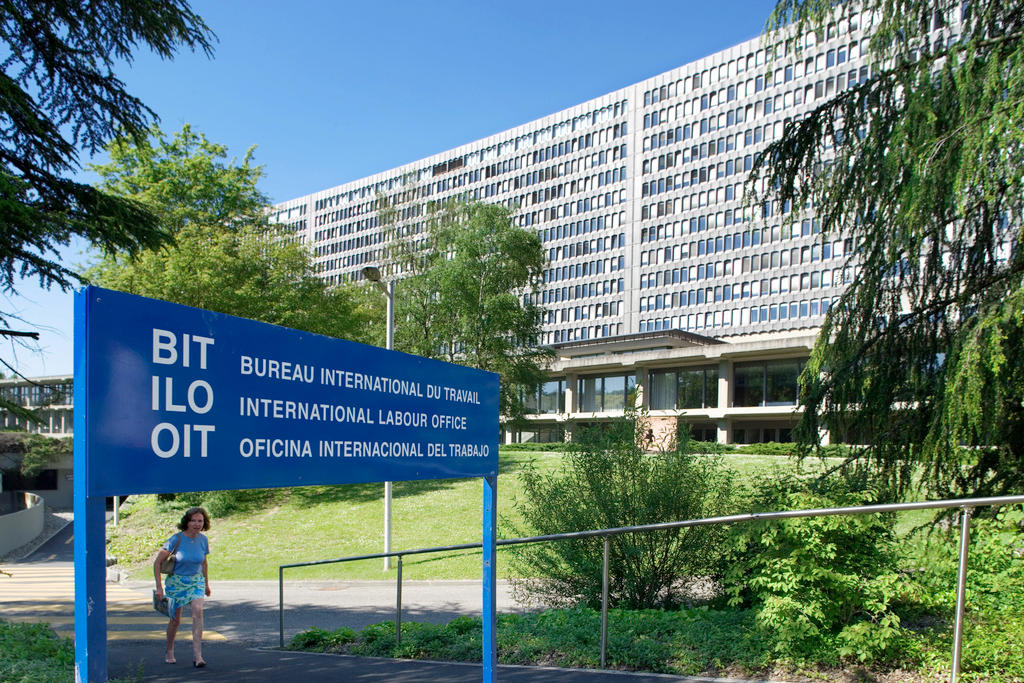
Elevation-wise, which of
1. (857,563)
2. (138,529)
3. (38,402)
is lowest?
(138,529)

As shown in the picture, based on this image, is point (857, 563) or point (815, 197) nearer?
point (857, 563)

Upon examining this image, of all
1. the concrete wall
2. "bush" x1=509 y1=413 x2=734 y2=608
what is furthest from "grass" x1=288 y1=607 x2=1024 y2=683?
the concrete wall

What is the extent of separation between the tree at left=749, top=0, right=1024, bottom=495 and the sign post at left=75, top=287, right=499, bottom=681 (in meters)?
4.58

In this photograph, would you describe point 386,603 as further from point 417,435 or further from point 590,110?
point 590,110

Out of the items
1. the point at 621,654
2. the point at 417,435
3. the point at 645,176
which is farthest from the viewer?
the point at 645,176

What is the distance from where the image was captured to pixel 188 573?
738 centimetres

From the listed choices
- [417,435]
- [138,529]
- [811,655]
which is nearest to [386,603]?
[811,655]

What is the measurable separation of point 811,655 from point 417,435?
332 centimetres

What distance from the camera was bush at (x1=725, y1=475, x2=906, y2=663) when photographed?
5.02 metres

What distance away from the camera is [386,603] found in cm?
1466

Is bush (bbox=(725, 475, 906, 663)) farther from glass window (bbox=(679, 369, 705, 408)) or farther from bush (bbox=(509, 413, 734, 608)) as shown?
glass window (bbox=(679, 369, 705, 408))

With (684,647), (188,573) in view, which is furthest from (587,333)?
(684,647)

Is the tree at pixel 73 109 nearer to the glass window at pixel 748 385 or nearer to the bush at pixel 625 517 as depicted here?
the bush at pixel 625 517

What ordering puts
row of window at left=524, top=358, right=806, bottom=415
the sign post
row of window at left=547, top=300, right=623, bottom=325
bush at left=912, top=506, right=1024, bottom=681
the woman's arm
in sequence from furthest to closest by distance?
1. row of window at left=547, top=300, right=623, bottom=325
2. row of window at left=524, top=358, right=806, bottom=415
3. the woman's arm
4. bush at left=912, top=506, right=1024, bottom=681
5. the sign post
